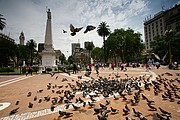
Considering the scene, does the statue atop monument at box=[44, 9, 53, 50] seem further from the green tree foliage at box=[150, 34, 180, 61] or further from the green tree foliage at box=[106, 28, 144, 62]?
the green tree foliage at box=[150, 34, 180, 61]

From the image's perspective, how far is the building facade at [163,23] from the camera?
60.6 metres

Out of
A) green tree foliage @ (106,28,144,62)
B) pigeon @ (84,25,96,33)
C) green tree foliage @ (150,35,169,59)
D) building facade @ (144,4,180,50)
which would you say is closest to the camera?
pigeon @ (84,25,96,33)

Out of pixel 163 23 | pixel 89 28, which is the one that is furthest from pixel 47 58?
pixel 163 23

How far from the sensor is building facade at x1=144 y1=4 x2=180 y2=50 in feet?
199

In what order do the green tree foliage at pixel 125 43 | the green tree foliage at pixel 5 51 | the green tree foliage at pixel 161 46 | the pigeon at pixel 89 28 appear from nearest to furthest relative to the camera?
the pigeon at pixel 89 28
the green tree foliage at pixel 161 46
the green tree foliage at pixel 125 43
the green tree foliage at pixel 5 51

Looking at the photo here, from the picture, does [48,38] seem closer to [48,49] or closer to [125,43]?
[48,49]

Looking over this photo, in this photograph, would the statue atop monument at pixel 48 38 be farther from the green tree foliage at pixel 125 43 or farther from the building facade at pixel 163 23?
the building facade at pixel 163 23

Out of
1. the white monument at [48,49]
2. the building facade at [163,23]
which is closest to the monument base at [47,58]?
the white monument at [48,49]

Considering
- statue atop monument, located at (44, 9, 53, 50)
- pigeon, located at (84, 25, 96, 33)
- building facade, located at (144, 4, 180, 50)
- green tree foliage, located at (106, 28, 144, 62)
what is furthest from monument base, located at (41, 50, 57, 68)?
building facade, located at (144, 4, 180, 50)

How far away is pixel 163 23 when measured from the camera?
236ft

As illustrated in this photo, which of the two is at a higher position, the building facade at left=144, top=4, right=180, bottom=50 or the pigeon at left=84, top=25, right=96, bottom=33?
the building facade at left=144, top=4, right=180, bottom=50

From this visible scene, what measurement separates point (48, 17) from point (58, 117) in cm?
2946

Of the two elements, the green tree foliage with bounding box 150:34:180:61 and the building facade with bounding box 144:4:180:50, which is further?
the building facade with bounding box 144:4:180:50

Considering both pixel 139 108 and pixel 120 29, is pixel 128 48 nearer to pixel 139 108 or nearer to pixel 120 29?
pixel 120 29
